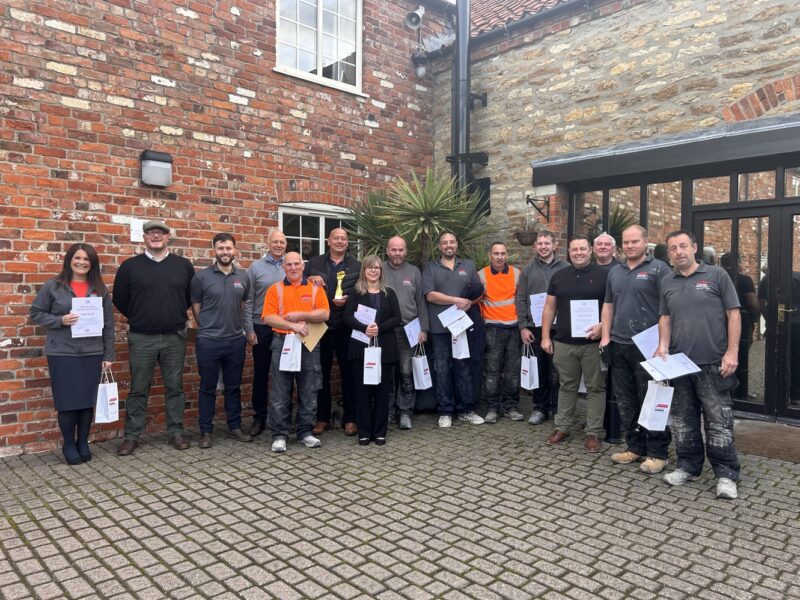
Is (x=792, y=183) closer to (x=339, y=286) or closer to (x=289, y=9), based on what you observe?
(x=339, y=286)

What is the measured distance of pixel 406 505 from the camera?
3.93 meters

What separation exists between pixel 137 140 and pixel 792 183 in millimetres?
6501

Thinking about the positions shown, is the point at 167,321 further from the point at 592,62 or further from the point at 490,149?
the point at 592,62

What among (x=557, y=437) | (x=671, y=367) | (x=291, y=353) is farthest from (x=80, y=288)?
(x=671, y=367)

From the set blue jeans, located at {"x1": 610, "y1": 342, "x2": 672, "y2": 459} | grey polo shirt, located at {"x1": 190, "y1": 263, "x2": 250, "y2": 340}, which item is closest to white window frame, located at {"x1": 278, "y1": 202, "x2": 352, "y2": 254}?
grey polo shirt, located at {"x1": 190, "y1": 263, "x2": 250, "y2": 340}

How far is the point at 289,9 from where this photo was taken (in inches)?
279

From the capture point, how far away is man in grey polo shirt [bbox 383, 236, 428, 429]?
5.93 meters

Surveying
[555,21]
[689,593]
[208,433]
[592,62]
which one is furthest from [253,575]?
[555,21]

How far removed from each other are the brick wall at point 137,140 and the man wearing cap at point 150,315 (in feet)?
1.84

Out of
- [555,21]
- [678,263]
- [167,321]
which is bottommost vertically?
[167,321]

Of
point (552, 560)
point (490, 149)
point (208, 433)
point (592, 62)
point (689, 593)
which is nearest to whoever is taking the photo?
point (689, 593)

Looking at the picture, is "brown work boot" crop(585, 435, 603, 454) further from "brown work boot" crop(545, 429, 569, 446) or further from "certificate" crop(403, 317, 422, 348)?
"certificate" crop(403, 317, 422, 348)

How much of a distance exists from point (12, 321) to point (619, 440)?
18.2ft

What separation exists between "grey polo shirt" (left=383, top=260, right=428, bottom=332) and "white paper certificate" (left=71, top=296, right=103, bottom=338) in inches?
103
